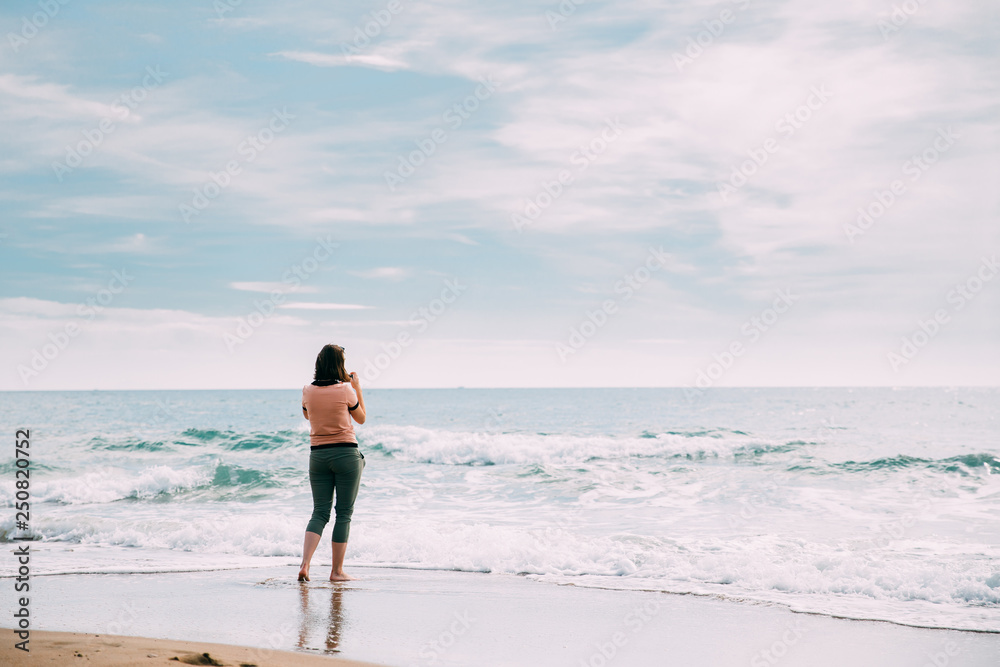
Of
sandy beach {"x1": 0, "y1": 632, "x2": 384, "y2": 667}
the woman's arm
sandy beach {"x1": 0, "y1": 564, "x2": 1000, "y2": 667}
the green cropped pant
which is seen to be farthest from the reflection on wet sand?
the woman's arm

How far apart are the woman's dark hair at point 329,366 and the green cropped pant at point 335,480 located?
598mm

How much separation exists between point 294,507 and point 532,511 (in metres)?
3.86

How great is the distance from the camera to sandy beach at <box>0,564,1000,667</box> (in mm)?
4449

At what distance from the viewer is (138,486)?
13797 mm

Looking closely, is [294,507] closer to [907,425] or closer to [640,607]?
[640,607]

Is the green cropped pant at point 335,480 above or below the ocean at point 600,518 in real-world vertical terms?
above

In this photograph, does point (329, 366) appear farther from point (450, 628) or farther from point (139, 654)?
point (139, 654)

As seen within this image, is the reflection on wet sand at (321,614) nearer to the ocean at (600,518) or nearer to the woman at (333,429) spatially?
the woman at (333,429)

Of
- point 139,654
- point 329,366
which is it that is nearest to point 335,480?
point 329,366

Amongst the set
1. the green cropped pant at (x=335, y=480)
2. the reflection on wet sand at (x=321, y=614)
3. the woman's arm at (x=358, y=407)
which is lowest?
the reflection on wet sand at (x=321, y=614)

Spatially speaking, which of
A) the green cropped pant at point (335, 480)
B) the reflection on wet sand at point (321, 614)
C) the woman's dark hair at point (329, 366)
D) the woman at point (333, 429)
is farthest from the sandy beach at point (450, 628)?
the woman's dark hair at point (329, 366)

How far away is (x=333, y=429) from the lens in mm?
5977

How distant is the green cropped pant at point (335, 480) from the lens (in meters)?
6.01

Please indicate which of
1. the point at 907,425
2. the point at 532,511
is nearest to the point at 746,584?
the point at 532,511
